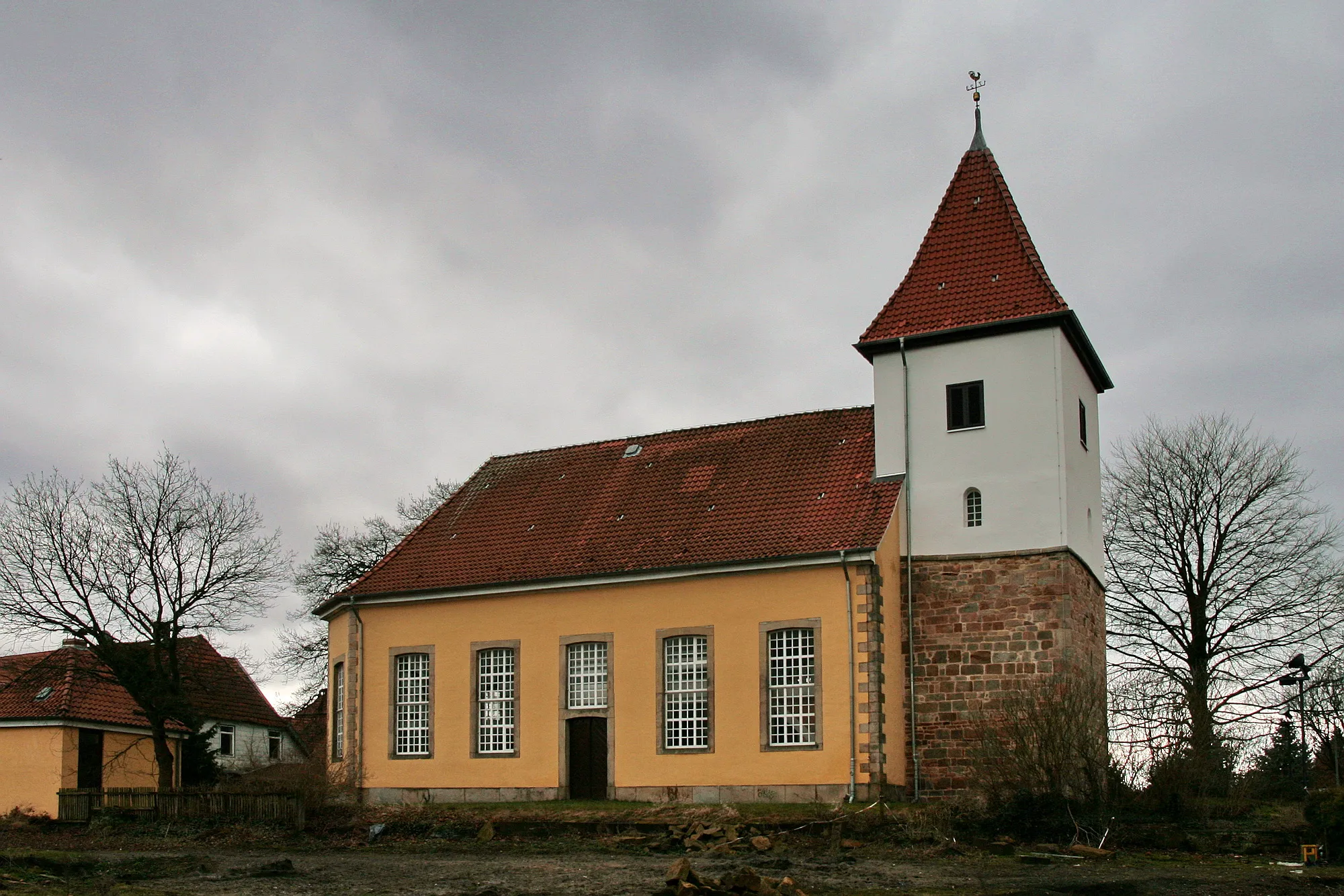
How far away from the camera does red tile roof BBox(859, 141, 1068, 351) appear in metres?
28.2

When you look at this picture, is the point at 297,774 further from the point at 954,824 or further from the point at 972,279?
the point at 972,279

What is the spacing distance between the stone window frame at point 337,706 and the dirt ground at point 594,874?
941 centimetres

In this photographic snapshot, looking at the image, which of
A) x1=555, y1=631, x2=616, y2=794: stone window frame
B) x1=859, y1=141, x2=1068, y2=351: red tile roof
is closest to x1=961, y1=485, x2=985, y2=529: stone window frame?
x1=859, y1=141, x2=1068, y2=351: red tile roof

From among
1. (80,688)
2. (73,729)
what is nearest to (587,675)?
(73,729)

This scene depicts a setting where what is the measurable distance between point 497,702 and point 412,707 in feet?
7.35

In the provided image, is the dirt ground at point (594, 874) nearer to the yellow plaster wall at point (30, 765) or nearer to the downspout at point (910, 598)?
the downspout at point (910, 598)

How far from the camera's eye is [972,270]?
29219 millimetres

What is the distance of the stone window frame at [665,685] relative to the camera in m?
27.7

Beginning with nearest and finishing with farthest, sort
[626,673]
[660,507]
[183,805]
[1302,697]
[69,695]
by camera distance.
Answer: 1. [626,673]
2. [183,805]
3. [1302,697]
4. [660,507]
5. [69,695]

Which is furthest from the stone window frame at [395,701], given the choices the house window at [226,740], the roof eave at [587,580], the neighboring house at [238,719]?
the house window at [226,740]

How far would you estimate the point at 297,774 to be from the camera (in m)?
29.6

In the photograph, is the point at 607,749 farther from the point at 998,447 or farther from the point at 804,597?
the point at 998,447

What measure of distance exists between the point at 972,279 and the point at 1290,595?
1234 cm

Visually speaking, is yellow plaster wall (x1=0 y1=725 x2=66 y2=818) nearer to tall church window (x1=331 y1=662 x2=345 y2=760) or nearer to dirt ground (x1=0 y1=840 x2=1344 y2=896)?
tall church window (x1=331 y1=662 x2=345 y2=760)
